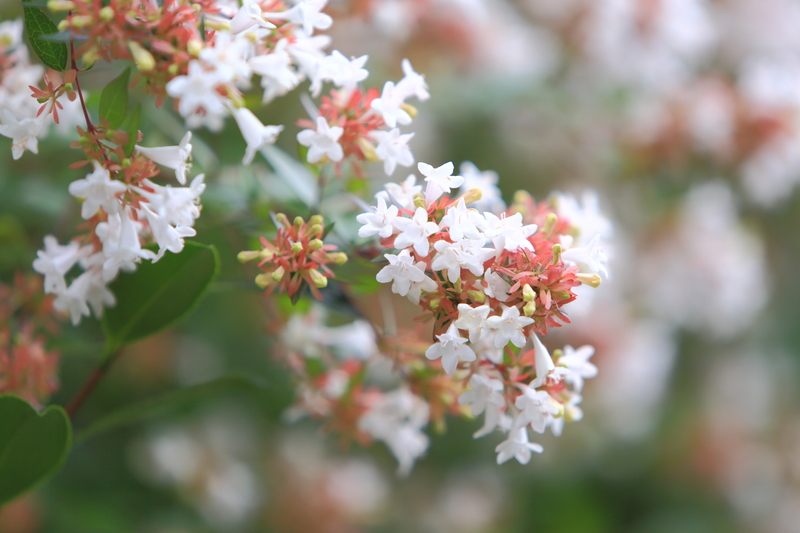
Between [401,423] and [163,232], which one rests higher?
[401,423]

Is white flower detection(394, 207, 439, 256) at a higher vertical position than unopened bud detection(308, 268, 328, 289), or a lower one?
higher

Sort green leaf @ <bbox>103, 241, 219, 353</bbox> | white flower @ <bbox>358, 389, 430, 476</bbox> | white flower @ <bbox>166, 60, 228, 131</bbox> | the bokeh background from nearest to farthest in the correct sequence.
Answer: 1. white flower @ <bbox>166, 60, 228, 131</bbox>
2. green leaf @ <bbox>103, 241, 219, 353</bbox>
3. white flower @ <bbox>358, 389, 430, 476</bbox>
4. the bokeh background

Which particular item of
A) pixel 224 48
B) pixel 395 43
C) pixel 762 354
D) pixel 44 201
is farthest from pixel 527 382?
pixel 762 354

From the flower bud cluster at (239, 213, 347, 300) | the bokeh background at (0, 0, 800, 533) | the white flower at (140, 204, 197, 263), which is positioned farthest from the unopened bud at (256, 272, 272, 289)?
the bokeh background at (0, 0, 800, 533)

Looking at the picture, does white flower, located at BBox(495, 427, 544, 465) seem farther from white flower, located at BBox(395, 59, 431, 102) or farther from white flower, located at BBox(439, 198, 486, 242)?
white flower, located at BBox(395, 59, 431, 102)

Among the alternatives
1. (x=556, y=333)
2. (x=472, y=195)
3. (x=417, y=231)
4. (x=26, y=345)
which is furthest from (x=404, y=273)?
(x=556, y=333)

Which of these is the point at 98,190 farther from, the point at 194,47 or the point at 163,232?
the point at 194,47

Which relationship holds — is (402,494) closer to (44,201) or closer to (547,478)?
(547,478)
